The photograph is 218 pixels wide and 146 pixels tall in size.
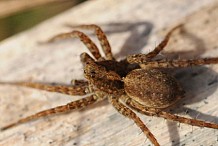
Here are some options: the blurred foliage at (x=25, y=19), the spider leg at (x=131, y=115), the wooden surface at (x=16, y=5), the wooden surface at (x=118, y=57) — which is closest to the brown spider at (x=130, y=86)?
the spider leg at (x=131, y=115)

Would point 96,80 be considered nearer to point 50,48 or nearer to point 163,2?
point 50,48

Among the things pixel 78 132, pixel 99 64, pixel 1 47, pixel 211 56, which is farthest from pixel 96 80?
pixel 1 47

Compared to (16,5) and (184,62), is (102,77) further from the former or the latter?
(16,5)

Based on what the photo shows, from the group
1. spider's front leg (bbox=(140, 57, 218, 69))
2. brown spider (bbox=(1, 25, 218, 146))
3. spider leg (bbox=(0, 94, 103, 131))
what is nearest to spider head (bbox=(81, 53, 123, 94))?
brown spider (bbox=(1, 25, 218, 146))

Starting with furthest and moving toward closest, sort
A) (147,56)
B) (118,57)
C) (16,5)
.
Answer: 1. (16,5)
2. (118,57)
3. (147,56)

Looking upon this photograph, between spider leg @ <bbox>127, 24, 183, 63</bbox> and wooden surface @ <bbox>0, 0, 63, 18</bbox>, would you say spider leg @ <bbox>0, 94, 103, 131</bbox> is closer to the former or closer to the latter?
spider leg @ <bbox>127, 24, 183, 63</bbox>

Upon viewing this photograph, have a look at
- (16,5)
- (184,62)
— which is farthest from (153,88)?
(16,5)
